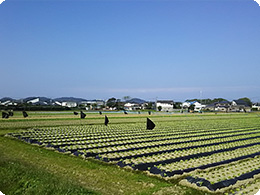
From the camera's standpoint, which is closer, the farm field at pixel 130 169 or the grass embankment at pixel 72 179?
the grass embankment at pixel 72 179

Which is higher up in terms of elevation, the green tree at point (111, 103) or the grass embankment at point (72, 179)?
the green tree at point (111, 103)

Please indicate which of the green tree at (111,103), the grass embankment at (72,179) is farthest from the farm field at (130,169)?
the green tree at (111,103)

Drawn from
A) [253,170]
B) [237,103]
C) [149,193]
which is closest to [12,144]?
[149,193]

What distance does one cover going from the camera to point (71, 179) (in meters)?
5.73

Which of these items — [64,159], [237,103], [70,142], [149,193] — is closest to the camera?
[149,193]

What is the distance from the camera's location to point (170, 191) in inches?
200

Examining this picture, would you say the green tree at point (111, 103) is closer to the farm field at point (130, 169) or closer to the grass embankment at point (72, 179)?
the farm field at point (130, 169)

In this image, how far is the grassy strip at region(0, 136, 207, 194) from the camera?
5051 millimetres

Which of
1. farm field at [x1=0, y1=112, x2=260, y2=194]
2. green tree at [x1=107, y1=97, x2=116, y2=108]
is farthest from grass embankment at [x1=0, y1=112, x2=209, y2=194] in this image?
green tree at [x1=107, y1=97, x2=116, y2=108]

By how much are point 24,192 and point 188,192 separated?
11.3 ft

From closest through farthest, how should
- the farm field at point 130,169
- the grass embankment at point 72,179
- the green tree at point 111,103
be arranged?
the grass embankment at point 72,179, the farm field at point 130,169, the green tree at point 111,103

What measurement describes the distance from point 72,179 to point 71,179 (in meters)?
0.02

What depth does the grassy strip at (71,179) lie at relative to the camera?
5.05 meters

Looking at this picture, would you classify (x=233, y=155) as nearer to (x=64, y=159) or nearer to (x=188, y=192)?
(x=188, y=192)
